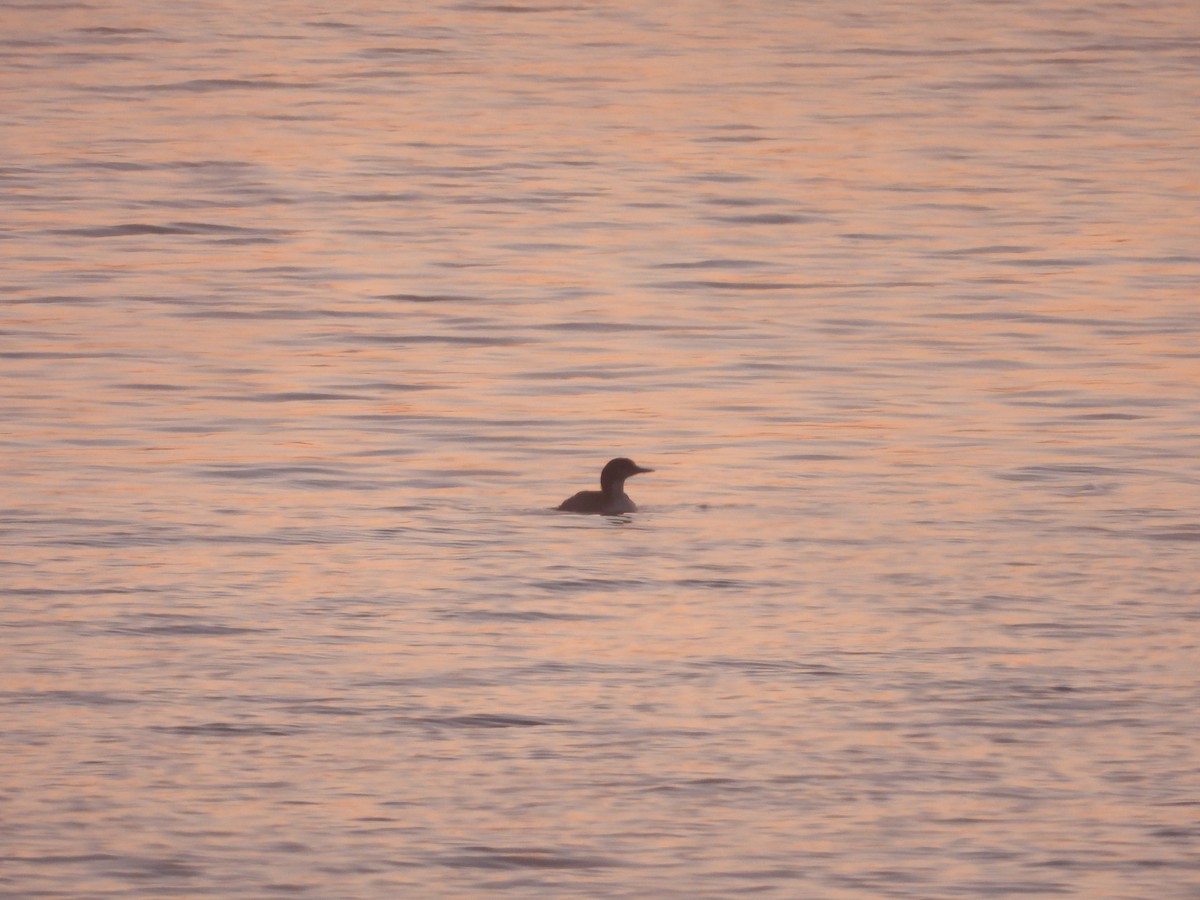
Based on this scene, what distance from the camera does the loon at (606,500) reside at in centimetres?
1228

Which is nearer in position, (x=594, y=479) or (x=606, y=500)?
(x=606, y=500)

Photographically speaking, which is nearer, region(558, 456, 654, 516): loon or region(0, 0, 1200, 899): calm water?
region(0, 0, 1200, 899): calm water

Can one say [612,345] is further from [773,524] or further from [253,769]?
[253,769]

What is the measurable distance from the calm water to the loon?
142 mm

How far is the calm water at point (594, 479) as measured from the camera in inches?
321

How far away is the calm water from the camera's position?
8156mm

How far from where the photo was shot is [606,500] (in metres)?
12.3

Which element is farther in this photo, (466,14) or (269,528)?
(466,14)

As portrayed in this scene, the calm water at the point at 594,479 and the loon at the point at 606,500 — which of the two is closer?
the calm water at the point at 594,479

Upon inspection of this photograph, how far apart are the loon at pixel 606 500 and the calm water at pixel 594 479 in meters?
0.14

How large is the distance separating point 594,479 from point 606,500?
46.6 inches

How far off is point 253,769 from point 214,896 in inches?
38.7

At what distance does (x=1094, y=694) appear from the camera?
9297 mm

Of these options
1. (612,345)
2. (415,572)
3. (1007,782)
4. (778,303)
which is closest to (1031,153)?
(778,303)
